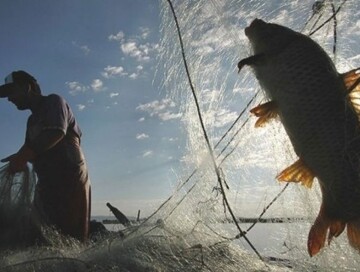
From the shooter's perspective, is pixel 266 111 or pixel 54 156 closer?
pixel 266 111

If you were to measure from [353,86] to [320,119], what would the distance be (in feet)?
0.95

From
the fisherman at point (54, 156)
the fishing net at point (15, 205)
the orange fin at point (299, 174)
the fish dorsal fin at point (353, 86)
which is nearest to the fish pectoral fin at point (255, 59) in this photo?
the fish dorsal fin at point (353, 86)

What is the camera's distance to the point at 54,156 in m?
5.37

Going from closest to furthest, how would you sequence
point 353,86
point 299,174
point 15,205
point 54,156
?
point 353,86 < point 299,174 < point 15,205 < point 54,156

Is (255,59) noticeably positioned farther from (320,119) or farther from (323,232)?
(323,232)

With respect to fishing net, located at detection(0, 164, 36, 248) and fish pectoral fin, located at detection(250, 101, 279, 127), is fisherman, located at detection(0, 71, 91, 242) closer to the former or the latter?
fishing net, located at detection(0, 164, 36, 248)

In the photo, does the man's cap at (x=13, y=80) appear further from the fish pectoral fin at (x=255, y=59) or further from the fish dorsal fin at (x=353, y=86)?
the fish dorsal fin at (x=353, y=86)

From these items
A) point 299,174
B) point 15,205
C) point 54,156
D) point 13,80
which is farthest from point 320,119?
point 13,80

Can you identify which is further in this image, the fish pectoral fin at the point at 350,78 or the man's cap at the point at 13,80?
the man's cap at the point at 13,80

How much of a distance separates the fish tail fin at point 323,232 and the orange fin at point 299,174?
0.26 meters

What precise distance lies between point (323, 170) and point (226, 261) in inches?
59.8

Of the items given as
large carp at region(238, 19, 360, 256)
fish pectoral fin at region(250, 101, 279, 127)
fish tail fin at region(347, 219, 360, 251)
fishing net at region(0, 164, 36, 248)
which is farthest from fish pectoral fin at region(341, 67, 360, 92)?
fishing net at region(0, 164, 36, 248)

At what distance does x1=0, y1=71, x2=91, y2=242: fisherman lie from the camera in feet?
16.8

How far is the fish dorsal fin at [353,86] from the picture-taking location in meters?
2.79
